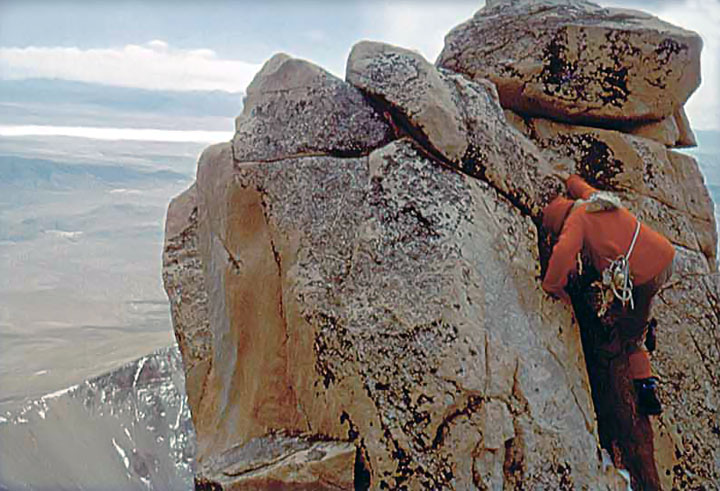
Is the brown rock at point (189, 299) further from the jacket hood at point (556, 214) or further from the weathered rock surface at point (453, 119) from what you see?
the jacket hood at point (556, 214)

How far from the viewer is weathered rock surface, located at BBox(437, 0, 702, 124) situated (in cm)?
372

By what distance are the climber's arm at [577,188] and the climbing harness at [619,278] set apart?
463 millimetres

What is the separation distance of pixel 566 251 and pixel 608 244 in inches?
6.8

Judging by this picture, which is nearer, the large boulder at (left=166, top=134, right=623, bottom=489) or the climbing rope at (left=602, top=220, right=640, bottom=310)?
the large boulder at (left=166, top=134, right=623, bottom=489)

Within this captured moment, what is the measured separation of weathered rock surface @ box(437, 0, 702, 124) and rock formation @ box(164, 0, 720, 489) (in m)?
0.01

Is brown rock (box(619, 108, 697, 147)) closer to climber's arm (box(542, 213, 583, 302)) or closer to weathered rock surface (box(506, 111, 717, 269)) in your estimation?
weathered rock surface (box(506, 111, 717, 269))

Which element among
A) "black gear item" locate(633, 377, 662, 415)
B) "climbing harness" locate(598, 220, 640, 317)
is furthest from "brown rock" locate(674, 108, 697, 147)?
"black gear item" locate(633, 377, 662, 415)

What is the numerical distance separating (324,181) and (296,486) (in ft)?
4.17

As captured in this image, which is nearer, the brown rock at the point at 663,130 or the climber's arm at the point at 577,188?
the climber's arm at the point at 577,188

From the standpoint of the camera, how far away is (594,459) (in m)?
2.82

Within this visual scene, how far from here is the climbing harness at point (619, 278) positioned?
2.72 metres

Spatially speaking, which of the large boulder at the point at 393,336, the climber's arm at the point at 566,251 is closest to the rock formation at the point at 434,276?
the large boulder at the point at 393,336

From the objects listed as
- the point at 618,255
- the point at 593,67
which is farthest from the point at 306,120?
the point at 593,67

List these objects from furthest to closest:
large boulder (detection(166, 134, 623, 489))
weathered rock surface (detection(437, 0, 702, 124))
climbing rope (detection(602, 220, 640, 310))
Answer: weathered rock surface (detection(437, 0, 702, 124))
climbing rope (detection(602, 220, 640, 310))
large boulder (detection(166, 134, 623, 489))
